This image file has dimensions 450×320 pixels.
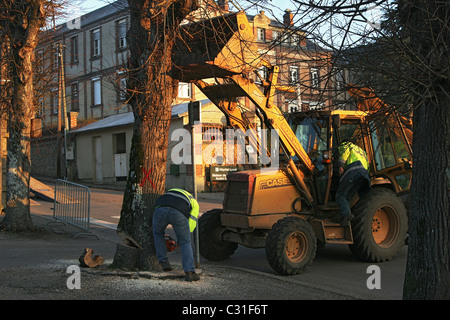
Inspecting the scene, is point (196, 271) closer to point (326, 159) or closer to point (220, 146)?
point (326, 159)

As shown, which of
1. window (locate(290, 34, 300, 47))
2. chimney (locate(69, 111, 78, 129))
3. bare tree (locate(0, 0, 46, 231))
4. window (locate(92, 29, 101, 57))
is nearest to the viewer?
window (locate(290, 34, 300, 47))

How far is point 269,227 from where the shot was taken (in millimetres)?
9492

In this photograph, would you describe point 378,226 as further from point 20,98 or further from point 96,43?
point 96,43

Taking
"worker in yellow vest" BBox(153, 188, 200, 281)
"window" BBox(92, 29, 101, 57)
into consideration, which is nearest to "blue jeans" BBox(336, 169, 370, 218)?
"worker in yellow vest" BBox(153, 188, 200, 281)

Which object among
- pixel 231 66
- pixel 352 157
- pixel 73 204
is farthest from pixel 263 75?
pixel 73 204

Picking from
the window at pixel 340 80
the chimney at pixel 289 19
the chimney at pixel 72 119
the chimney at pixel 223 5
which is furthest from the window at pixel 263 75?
the chimney at pixel 72 119

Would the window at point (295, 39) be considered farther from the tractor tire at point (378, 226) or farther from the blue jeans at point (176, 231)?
the tractor tire at point (378, 226)

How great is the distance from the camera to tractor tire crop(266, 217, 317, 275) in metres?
8.54

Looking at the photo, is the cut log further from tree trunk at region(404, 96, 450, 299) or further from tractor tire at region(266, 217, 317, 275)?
tree trunk at region(404, 96, 450, 299)

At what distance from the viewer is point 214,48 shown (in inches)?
336

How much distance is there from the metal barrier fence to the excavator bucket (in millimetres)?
6103

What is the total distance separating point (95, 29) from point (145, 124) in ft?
97.4

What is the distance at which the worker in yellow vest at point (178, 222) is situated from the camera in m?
7.79

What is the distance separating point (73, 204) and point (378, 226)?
8.02m
